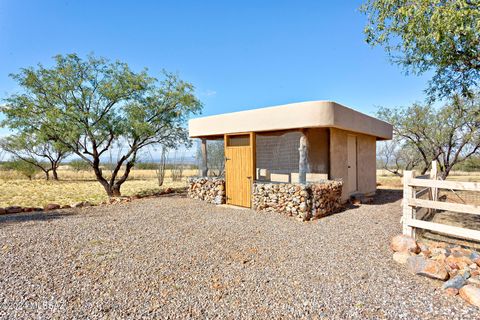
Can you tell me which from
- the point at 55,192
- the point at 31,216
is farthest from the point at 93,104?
the point at 55,192

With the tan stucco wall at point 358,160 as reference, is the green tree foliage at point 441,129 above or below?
above

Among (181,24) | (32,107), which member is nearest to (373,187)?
(181,24)

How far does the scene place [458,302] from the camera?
118 inches

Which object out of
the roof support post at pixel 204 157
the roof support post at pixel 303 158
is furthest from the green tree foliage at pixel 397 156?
the roof support post at pixel 204 157

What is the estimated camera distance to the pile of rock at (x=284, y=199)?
7.17 meters

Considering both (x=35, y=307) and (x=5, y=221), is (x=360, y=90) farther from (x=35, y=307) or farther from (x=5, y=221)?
(x=5, y=221)

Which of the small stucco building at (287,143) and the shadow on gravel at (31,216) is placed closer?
the shadow on gravel at (31,216)

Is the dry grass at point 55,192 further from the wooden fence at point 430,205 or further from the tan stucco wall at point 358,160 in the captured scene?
the wooden fence at point 430,205

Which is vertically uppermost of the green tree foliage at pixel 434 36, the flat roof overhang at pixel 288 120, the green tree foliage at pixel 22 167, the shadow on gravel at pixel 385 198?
the green tree foliage at pixel 434 36

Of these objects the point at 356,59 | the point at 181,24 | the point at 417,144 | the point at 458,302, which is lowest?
the point at 458,302

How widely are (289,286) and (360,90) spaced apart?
31.7ft

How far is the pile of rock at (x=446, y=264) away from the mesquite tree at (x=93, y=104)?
964 cm

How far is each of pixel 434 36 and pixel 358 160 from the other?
6420 millimetres

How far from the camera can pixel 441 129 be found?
14.1 metres
